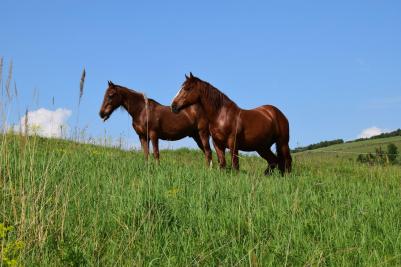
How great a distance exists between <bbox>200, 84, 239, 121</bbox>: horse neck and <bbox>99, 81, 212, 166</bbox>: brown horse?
2.43 metres

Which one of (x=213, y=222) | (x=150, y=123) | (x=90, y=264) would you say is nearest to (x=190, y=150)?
(x=150, y=123)

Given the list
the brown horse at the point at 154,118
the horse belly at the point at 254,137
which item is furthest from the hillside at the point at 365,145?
the horse belly at the point at 254,137

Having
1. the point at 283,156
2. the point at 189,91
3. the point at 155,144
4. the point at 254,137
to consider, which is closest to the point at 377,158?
the point at 283,156

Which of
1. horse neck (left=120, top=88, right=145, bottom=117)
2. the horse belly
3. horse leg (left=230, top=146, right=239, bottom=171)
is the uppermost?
horse neck (left=120, top=88, right=145, bottom=117)

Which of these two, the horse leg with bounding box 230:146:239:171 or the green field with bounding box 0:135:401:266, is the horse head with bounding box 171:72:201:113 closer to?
the horse leg with bounding box 230:146:239:171

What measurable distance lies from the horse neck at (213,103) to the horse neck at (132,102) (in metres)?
3.27

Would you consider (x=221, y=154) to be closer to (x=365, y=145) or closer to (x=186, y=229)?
(x=186, y=229)

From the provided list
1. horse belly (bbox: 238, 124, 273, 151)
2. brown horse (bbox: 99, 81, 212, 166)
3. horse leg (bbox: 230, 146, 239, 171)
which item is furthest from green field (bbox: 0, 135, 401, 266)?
brown horse (bbox: 99, 81, 212, 166)

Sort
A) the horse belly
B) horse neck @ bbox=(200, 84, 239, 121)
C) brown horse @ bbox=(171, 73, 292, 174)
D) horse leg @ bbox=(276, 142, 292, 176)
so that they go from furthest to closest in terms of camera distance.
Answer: horse leg @ bbox=(276, 142, 292, 176), the horse belly, horse neck @ bbox=(200, 84, 239, 121), brown horse @ bbox=(171, 73, 292, 174)

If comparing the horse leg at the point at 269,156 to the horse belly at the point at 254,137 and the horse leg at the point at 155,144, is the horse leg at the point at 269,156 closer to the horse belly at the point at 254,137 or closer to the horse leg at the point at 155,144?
the horse belly at the point at 254,137

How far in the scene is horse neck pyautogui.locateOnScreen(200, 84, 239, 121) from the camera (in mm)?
9852

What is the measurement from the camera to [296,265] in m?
3.91

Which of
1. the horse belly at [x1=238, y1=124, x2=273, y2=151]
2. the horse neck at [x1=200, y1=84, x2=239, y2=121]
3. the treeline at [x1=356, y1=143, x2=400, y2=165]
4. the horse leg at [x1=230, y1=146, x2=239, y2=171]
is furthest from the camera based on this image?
the treeline at [x1=356, y1=143, x2=400, y2=165]

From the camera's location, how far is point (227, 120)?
9719 millimetres
